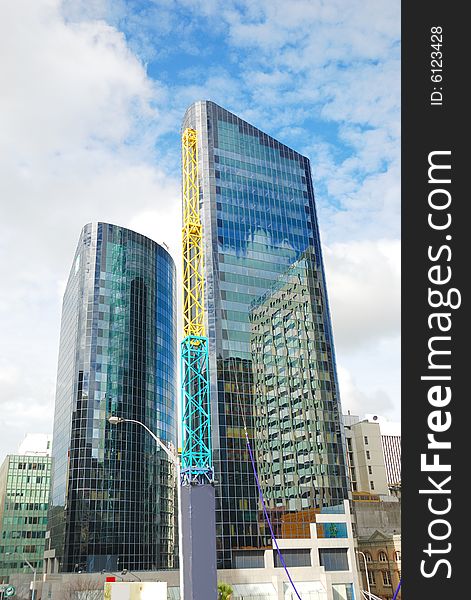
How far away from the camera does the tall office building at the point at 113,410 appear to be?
386ft

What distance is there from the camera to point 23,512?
169125 millimetres

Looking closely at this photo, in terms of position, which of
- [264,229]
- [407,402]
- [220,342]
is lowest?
[407,402]

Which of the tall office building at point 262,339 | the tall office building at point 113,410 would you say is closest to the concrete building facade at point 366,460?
the tall office building at point 113,410

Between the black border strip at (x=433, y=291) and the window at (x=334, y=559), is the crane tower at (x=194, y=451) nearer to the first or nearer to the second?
the black border strip at (x=433, y=291)

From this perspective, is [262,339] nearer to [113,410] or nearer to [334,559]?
[334,559]

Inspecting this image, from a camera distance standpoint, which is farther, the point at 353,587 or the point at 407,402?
the point at 353,587

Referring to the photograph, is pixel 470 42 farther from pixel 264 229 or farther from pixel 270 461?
pixel 264 229

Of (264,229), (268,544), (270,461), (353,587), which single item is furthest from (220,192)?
(353,587)

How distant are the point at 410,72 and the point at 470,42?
1550 millimetres

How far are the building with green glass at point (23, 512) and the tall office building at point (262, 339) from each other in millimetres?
96407

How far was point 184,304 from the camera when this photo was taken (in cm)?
5962

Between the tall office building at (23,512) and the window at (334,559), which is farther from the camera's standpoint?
the tall office building at (23,512)

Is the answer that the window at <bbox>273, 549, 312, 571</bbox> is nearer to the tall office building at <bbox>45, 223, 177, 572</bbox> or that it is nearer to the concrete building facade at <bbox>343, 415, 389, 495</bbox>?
the tall office building at <bbox>45, 223, 177, 572</bbox>

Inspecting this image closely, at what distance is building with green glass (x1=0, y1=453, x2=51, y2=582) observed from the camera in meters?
162
